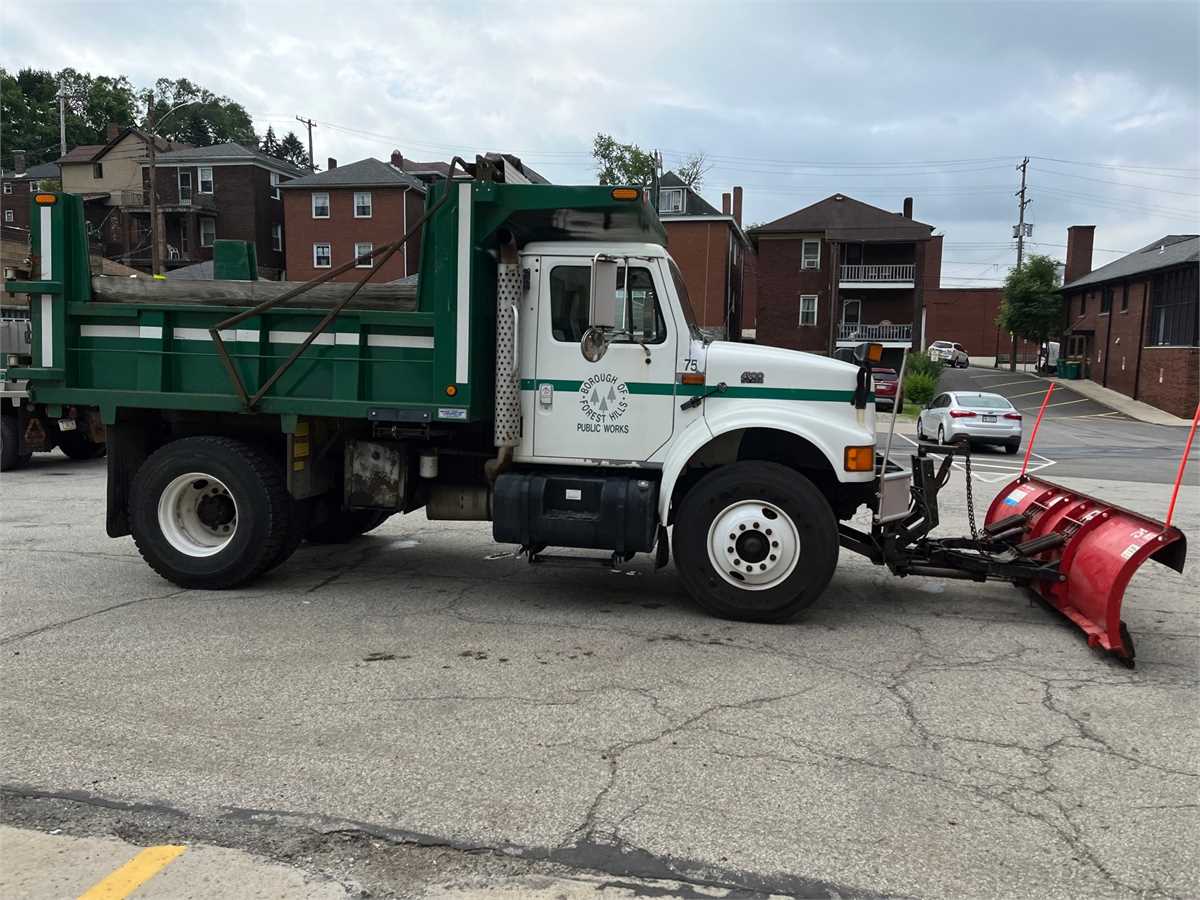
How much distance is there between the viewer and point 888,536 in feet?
22.7

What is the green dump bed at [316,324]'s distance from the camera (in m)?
6.75

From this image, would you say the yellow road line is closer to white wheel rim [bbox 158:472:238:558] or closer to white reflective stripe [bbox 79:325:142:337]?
white wheel rim [bbox 158:472:238:558]

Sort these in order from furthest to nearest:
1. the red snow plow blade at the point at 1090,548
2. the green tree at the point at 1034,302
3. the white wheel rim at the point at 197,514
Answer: the green tree at the point at 1034,302
the white wheel rim at the point at 197,514
the red snow plow blade at the point at 1090,548

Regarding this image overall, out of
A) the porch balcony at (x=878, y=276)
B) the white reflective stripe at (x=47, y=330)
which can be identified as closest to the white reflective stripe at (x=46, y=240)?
the white reflective stripe at (x=47, y=330)

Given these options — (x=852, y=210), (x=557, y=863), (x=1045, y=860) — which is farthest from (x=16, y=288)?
(x=852, y=210)

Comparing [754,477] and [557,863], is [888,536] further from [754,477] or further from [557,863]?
[557,863]

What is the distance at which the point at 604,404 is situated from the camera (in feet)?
22.7

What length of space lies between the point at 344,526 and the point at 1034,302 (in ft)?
184

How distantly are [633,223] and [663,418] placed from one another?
1.40 metres

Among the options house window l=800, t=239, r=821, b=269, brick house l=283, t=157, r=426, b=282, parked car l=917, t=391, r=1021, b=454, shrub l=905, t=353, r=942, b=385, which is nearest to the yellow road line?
parked car l=917, t=391, r=1021, b=454

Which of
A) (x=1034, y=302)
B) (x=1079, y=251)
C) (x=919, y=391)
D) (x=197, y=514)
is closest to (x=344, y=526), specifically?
(x=197, y=514)

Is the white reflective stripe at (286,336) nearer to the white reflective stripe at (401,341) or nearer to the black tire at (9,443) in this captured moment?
the white reflective stripe at (401,341)

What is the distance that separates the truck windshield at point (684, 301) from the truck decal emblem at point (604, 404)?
0.65 meters

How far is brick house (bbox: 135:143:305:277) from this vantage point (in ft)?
186
